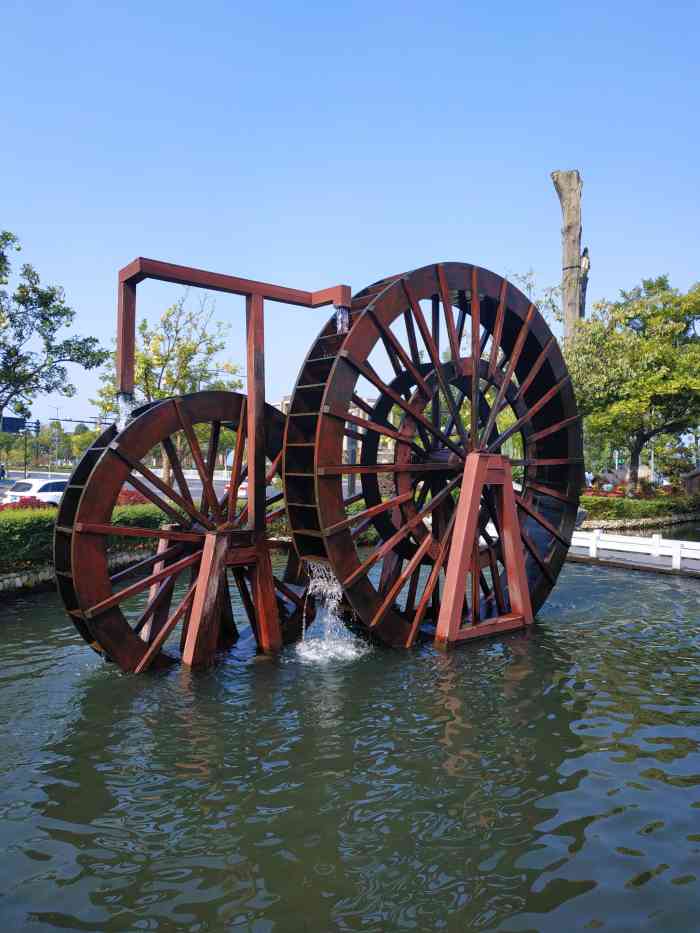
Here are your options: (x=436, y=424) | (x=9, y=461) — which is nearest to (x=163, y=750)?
(x=436, y=424)

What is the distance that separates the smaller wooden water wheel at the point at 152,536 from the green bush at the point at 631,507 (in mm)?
14660

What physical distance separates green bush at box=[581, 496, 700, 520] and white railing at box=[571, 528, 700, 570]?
529cm

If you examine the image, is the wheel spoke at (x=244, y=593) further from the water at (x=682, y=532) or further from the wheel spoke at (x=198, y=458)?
the water at (x=682, y=532)

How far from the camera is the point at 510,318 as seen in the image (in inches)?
400

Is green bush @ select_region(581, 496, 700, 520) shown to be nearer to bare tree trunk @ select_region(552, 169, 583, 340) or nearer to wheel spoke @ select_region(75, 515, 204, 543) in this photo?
bare tree trunk @ select_region(552, 169, 583, 340)

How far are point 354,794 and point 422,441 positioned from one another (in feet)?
17.8

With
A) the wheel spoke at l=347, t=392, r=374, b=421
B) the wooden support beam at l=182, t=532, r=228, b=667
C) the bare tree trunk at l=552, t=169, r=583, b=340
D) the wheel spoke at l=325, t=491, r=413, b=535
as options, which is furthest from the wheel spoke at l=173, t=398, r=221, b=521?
the bare tree trunk at l=552, t=169, r=583, b=340

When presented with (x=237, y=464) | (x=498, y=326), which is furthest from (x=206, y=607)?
(x=498, y=326)

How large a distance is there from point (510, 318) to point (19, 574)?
8.49m

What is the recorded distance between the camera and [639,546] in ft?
50.1

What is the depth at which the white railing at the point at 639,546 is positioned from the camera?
1402 cm

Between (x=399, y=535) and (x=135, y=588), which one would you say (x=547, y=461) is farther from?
(x=135, y=588)

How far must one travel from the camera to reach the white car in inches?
861

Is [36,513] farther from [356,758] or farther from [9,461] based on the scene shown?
[9,461]
